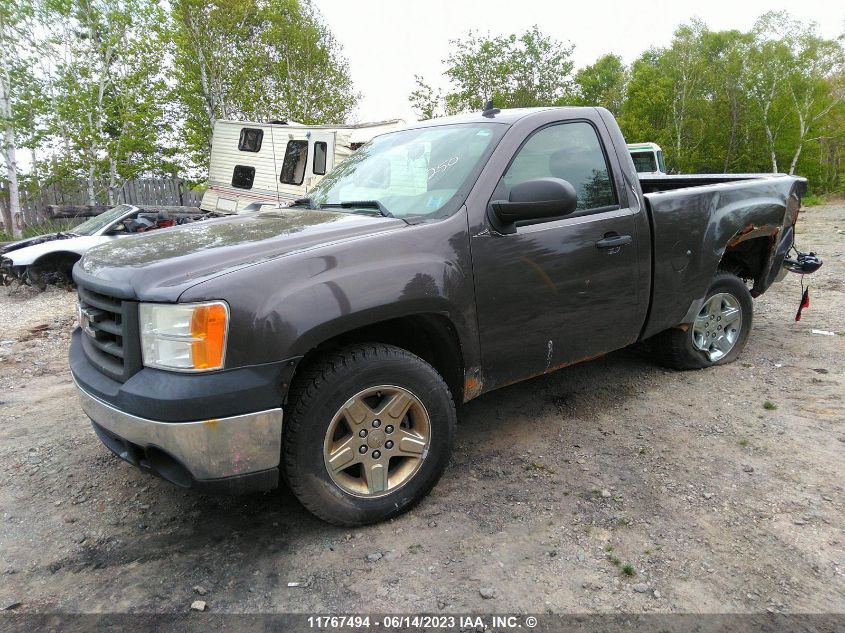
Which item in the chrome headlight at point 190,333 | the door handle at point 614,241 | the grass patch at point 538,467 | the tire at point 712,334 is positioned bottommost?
the grass patch at point 538,467

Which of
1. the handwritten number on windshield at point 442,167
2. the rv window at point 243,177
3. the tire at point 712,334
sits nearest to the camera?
the handwritten number on windshield at point 442,167

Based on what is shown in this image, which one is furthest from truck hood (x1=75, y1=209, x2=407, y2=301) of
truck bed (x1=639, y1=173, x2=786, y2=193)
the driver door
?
truck bed (x1=639, y1=173, x2=786, y2=193)

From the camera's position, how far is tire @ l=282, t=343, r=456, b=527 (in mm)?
2479

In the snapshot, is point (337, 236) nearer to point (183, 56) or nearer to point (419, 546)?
point (419, 546)

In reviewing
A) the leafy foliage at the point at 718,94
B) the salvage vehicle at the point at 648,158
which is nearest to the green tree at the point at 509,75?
the leafy foliage at the point at 718,94

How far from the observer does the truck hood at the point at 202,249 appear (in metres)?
2.35

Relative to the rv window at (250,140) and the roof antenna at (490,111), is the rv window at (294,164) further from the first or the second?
the roof antenna at (490,111)

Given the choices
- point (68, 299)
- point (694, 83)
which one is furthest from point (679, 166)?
point (68, 299)

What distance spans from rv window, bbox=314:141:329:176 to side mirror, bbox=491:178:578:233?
437 inches

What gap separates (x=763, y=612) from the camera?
2168 millimetres

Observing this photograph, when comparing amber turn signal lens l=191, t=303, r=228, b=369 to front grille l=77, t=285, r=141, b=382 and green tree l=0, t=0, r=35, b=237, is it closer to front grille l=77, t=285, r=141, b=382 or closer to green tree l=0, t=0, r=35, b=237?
front grille l=77, t=285, r=141, b=382

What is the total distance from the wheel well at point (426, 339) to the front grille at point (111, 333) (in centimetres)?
83

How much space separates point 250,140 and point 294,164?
148 cm

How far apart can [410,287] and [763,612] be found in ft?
6.10
